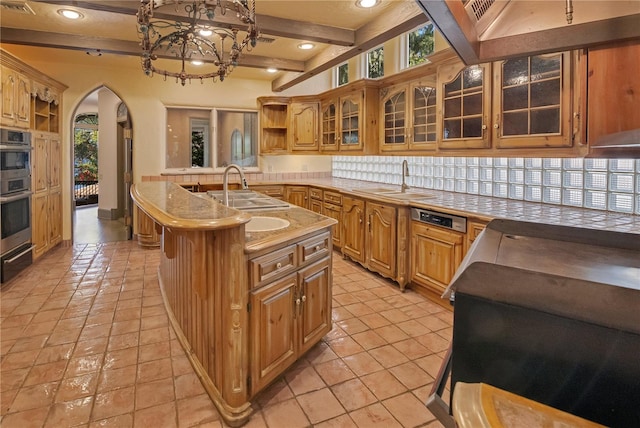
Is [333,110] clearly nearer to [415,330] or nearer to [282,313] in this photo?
[415,330]

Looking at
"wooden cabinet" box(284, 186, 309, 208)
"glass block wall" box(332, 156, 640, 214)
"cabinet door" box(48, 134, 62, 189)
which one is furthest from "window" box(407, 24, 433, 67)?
"cabinet door" box(48, 134, 62, 189)

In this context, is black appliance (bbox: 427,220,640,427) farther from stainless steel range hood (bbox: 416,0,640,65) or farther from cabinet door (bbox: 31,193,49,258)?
cabinet door (bbox: 31,193,49,258)

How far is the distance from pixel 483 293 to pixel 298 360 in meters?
1.69

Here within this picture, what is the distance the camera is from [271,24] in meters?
3.46

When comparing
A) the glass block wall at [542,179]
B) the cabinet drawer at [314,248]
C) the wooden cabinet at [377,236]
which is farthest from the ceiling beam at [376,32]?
the cabinet drawer at [314,248]

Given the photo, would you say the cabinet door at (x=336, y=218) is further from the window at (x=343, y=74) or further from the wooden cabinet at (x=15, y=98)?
the wooden cabinet at (x=15, y=98)

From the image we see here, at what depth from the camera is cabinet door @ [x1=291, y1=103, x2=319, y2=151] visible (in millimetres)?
6004

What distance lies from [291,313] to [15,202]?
3.50 m

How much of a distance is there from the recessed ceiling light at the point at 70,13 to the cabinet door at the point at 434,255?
3609mm

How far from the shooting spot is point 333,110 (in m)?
5.58

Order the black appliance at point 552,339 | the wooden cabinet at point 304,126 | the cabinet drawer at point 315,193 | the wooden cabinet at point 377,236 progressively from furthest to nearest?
the wooden cabinet at point 304,126
the cabinet drawer at point 315,193
the wooden cabinet at point 377,236
the black appliance at point 552,339

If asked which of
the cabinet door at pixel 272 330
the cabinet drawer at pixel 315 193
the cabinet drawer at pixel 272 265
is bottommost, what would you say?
the cabinet door at pixel 272 330

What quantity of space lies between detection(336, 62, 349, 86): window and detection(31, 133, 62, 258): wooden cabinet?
4178 mm

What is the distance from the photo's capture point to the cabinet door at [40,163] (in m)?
4.43
